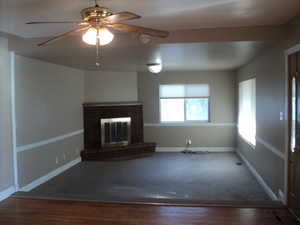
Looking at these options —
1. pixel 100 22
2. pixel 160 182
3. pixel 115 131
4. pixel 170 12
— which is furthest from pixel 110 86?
pixel 100 22

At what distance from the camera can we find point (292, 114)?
3.12m

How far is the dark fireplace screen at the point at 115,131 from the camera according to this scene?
6.81m

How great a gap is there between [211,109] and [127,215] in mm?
4973

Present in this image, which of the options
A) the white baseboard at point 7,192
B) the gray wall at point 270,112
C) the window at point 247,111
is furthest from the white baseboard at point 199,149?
the white baseboard at point 7,192

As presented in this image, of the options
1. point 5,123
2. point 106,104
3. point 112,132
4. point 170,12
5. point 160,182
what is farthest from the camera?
point 112,132

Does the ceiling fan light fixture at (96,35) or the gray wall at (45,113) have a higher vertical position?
the ceiling fan light fixture at (96,35)

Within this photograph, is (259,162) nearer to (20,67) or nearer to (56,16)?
(56,16)

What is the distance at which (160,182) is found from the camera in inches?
190

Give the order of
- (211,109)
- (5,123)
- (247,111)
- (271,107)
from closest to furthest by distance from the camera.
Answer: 1. (5,123)
2. (271,107)
3. (247,111)
4. (211,109)

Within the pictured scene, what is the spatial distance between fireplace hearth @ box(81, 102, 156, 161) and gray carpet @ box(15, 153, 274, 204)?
1.39 ft

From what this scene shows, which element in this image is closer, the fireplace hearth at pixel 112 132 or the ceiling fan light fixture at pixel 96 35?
the ceiling fan light fixture at pixel 96 35

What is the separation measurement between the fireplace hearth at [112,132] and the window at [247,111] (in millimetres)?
2498

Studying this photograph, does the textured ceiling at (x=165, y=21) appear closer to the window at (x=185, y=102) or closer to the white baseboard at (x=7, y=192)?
the white baseboard at (x=7, y=192)

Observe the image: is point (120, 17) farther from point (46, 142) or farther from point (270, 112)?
point (46, 142)
